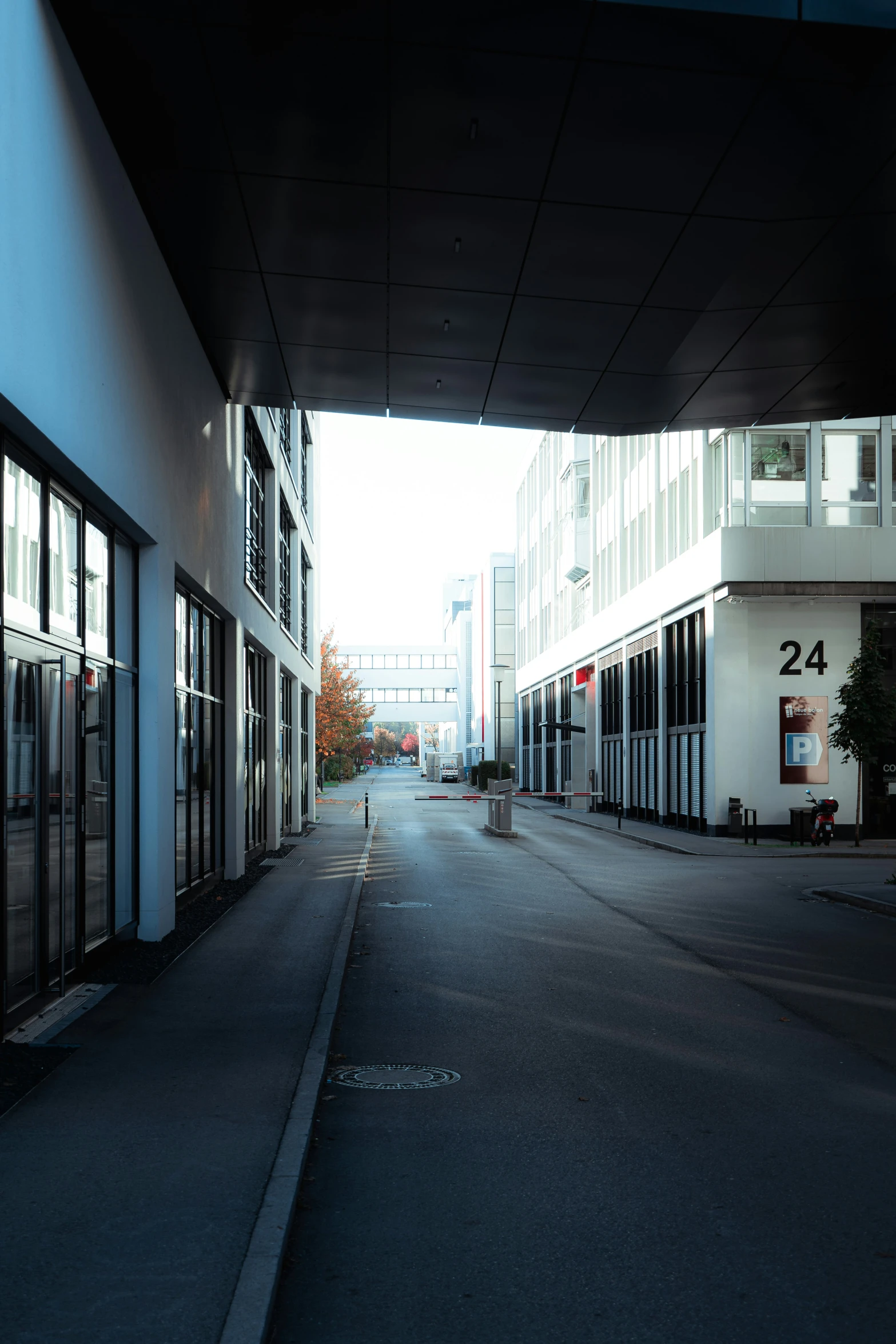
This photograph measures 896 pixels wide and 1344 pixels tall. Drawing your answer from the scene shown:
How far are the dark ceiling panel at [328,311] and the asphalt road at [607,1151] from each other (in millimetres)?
6921

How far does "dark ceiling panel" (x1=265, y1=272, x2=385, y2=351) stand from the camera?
12492 millimetres

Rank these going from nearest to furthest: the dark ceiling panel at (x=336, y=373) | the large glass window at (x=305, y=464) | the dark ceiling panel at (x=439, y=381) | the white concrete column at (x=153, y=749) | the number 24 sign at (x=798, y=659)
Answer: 1. the white concrete column at (x=153, y=749)
2. the dark ceiling panel at (x=336, y=373)
3. the dark ceiling panel at (x=439, y=381)
4. the number 24 sign at (x=798, y=659)
5. the large glass window at (x=305, y=464)

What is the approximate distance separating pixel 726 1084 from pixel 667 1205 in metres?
2.13

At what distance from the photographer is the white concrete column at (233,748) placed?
1805 cm

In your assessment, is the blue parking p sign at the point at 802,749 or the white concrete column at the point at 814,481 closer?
the white concrete column at the point at 814,481

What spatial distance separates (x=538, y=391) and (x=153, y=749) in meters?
7.33

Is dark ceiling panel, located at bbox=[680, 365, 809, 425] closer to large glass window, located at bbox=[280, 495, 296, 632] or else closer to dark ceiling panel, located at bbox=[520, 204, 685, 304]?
dark ceiling panel, located at bbox=[520, 204, 685, 304]

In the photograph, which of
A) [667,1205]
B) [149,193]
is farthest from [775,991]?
[149,193]

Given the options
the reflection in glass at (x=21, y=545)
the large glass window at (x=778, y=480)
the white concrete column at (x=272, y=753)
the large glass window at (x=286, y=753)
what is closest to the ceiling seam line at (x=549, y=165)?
the reflection in glass at (x=21, y=545)

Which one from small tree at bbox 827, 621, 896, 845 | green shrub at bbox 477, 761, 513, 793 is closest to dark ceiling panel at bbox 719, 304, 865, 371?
small tree at bbox 827, 621, 896, 845

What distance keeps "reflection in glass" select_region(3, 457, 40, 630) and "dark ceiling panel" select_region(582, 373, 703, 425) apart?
8787 mm

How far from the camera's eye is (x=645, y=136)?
9398mm

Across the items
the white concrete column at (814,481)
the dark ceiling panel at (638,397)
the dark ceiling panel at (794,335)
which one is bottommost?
the dark ceiling panel at (638,397)

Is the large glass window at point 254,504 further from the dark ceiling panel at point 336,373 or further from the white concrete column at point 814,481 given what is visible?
the white concrete column at point 814,481
